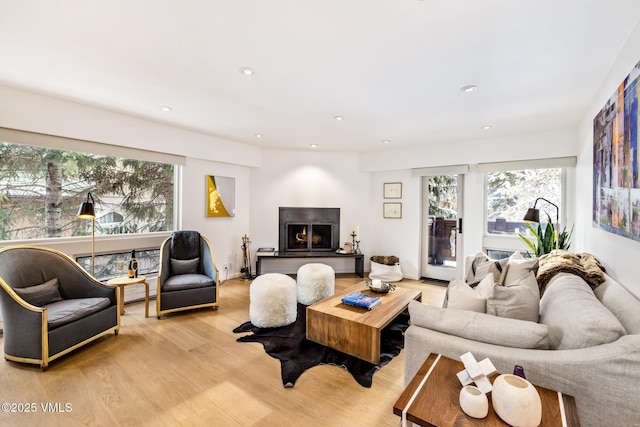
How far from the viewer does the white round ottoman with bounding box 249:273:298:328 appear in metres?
3.17

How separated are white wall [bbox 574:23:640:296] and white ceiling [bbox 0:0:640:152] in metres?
0.11

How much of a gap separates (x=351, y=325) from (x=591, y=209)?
9.06 ft

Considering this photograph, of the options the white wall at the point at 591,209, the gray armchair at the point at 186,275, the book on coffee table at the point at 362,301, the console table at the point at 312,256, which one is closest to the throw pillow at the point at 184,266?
the gray armchair at the point at 186,275

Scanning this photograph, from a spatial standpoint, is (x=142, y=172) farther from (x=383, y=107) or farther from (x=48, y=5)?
(x=383, y=107)

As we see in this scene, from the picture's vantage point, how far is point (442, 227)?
5.24 metres

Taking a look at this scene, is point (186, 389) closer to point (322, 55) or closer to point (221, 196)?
point (322, 55)

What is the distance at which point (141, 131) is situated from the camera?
12.6 feet

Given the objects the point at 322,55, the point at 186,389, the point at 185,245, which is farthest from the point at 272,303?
the point at 322,55

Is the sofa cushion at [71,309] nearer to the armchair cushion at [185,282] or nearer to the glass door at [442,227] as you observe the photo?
the armchair cushion at [185,282]

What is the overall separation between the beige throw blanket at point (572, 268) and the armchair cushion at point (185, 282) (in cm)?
363

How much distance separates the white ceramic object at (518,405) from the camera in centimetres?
99

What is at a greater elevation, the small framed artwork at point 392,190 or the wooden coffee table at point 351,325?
the small framed artwork at point 392,190

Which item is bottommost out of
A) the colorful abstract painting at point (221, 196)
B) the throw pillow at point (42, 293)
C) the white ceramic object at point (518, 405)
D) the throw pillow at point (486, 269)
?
the throw pillow at point (42, 293)

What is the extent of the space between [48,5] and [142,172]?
9.26 ft
